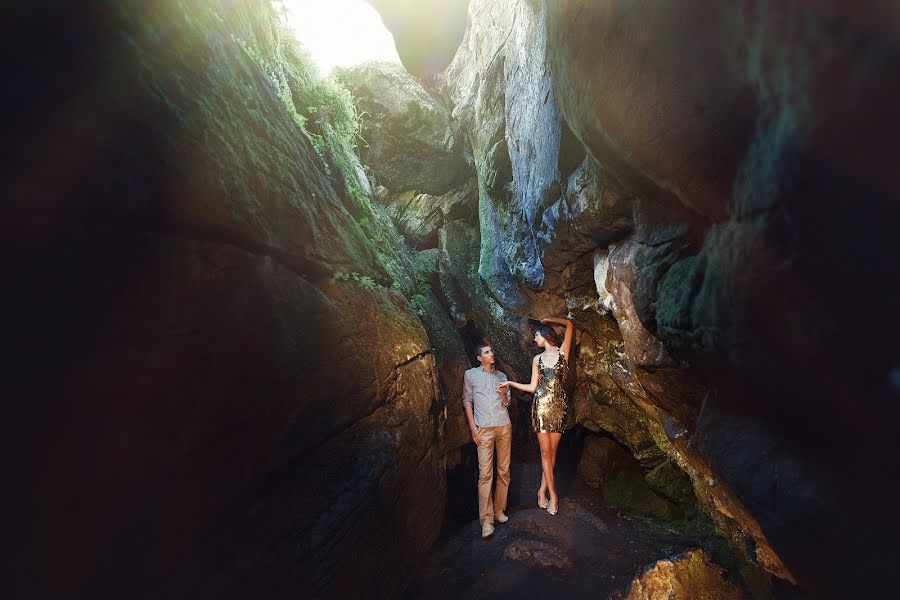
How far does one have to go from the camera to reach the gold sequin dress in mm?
5934

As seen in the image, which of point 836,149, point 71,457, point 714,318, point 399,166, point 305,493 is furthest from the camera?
point 399,166

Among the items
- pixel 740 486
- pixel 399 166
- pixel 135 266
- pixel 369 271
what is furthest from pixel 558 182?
pixel 399 166

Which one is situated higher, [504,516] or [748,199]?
[748,199]

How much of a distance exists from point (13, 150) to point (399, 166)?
11.5 meters

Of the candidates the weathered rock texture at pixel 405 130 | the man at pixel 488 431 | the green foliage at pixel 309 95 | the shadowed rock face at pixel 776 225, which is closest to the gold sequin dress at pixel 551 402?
the man at pixel 488 431

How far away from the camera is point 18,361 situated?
5.42 ft

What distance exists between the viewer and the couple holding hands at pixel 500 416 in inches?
211

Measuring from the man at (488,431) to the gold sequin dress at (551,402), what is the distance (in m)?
0.75

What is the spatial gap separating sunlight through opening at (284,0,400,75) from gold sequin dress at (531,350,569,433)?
8715 millimetres

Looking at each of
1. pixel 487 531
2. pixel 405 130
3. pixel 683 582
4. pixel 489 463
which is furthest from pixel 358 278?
pixel 405 130

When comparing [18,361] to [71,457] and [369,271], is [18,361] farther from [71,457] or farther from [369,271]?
[369,271]

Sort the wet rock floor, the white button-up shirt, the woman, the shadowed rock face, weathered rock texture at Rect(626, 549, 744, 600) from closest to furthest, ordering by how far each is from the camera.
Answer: the shadowed rock face
weathered rock texture at Rect(626, 549, 744, 600)
the wet rock floor
the white button-up shirt
the woman

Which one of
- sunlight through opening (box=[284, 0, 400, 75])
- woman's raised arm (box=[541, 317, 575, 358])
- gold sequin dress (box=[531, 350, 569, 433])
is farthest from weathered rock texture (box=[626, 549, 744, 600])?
sunlight through opening (box=[284, 0, 400, 75])

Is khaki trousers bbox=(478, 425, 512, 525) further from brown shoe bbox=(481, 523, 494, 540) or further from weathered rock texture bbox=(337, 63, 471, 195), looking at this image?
weathered rock texture bbox=(337, 63, 471, 195)
